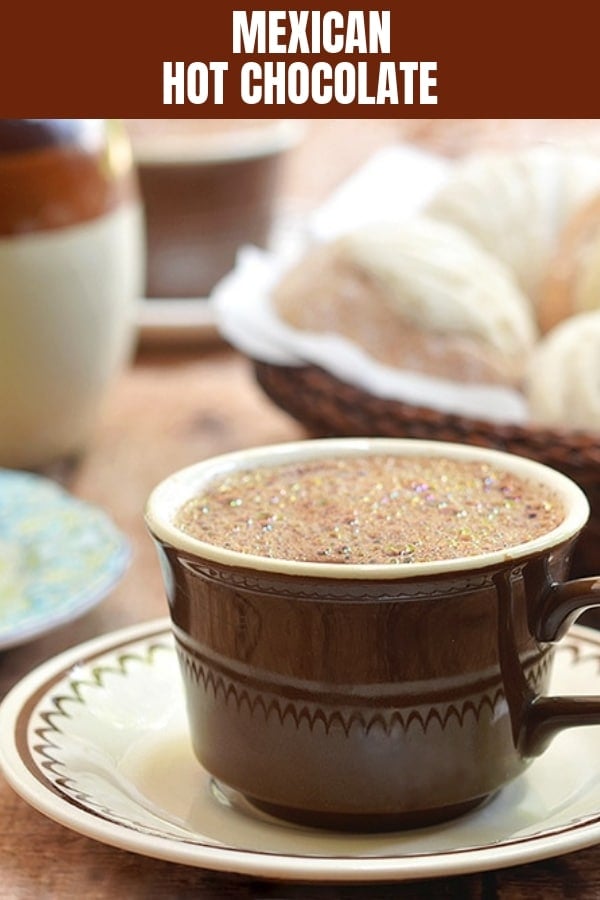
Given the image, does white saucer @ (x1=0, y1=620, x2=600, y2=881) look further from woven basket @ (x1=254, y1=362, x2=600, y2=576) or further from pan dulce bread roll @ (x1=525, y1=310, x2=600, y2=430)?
pan dulce bread roll @ (x1=525, y1=310, x2=600, y2=430)

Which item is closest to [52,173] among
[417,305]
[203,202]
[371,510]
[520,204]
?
[417,305]

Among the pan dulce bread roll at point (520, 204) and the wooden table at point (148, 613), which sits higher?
the pan dulce bread roll at point (520, 204)

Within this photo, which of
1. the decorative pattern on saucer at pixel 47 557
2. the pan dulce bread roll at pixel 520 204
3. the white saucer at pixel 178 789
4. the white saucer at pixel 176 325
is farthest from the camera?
the white saucer at pixel 176 325

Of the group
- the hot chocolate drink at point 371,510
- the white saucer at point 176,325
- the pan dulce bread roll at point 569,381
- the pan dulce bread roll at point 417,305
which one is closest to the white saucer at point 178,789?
the hot chocolate drink at point 371,510

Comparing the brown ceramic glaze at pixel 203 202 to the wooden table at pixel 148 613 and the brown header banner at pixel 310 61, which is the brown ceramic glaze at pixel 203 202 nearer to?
the wooden table at pixel 148 613

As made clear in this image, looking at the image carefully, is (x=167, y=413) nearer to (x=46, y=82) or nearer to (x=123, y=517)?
(x=123, y=517)

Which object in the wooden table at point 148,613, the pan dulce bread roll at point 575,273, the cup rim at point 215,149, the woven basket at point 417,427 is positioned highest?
the cup rim at point 215,149

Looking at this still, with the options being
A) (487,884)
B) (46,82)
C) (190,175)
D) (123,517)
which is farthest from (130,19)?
(487,884)

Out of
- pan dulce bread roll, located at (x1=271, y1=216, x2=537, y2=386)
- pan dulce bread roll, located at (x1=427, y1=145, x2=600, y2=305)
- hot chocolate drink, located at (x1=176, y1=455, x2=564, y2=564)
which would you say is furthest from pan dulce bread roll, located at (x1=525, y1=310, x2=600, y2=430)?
hot chocolate drink, located at (x1=176, y1=455, x2=564, y2=564)
